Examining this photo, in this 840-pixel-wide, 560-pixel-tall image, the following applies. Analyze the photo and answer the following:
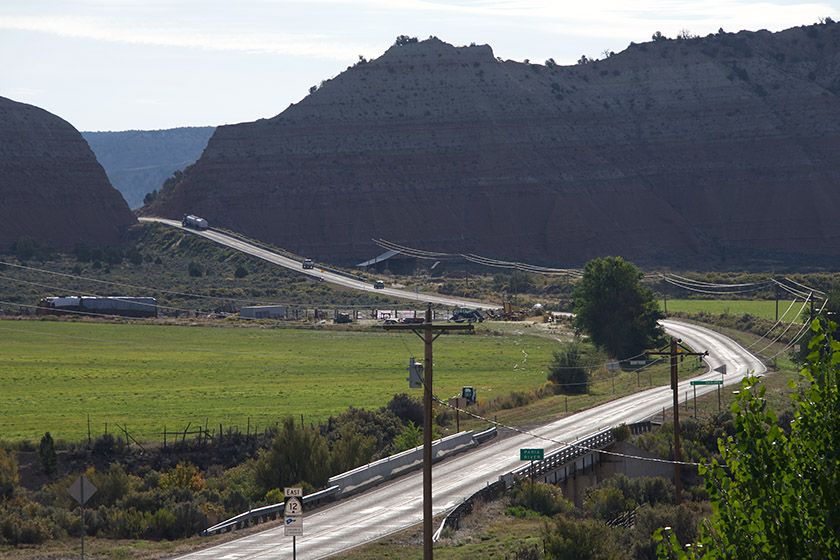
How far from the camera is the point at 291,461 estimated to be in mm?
38344

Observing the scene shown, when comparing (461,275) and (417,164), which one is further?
(417,164)

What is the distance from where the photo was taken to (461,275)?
16038cm

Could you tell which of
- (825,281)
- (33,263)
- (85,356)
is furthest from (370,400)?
(33,263)

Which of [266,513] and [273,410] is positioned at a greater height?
[266,513]

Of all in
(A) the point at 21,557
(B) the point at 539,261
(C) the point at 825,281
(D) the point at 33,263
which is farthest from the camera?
(B) the point at 539,261

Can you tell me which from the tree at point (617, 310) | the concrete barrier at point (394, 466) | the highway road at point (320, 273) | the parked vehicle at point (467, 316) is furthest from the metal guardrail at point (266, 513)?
the highway road at point (320, 273)

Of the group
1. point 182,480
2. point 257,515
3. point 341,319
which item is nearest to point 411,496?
point 257,515

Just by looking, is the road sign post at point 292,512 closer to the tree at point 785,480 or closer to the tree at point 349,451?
the tree at point 785,480

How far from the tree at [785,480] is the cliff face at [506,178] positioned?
6291 inches

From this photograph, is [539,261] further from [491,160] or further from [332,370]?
[332,370]

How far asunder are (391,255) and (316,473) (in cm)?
12677

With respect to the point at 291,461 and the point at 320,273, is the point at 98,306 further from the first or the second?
the point at 291,461

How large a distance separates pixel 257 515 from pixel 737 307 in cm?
10509

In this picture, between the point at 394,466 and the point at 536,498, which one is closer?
the point at 536,498
